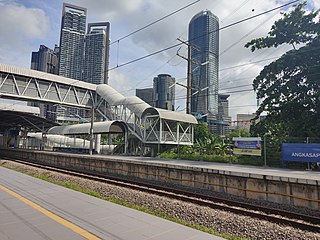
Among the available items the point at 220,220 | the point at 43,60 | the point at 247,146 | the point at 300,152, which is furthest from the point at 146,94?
the point at 43,60

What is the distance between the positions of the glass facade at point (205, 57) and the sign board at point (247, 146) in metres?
5.82

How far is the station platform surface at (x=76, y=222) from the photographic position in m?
5.04

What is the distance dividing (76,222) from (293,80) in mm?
24264

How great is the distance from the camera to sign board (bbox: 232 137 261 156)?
21370 millimetres

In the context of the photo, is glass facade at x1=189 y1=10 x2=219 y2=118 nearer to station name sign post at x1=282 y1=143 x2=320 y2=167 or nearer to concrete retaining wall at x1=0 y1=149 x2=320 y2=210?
station name sign post at x1=282 y1=143 x2=320 y2=167

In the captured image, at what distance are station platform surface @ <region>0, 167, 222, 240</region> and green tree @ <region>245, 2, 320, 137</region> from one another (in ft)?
66.3

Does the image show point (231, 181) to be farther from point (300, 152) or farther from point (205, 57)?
point (205, 57)

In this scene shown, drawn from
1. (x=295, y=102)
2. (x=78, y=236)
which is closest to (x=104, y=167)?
(x=78, y=236)

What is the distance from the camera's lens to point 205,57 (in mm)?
31328

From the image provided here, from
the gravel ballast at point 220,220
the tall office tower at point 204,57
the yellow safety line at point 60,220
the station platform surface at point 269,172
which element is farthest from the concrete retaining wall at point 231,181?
the tall office tower at point 204,57

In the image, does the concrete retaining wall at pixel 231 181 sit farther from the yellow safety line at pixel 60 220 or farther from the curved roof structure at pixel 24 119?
the curved roof structure at pixel 24 119

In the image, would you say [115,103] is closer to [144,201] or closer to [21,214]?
[144,201]

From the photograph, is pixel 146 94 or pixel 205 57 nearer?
pixel 205 57

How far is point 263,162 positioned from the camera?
20750 millimetres
